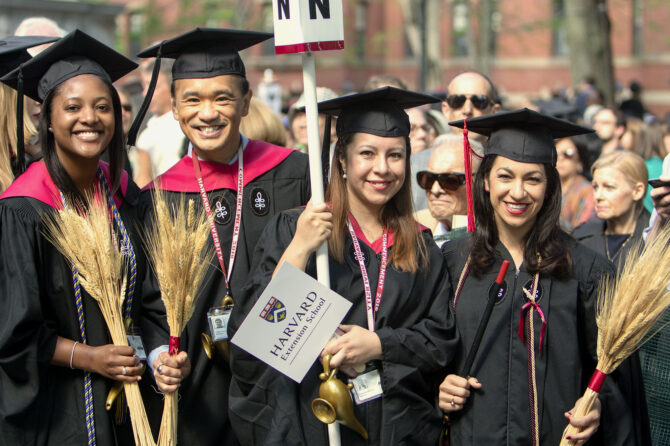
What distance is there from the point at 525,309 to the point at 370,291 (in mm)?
673

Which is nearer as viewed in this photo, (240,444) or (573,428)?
(573,428)

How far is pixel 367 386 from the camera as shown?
3.56 meters

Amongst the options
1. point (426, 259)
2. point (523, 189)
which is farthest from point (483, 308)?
point (523, 189)

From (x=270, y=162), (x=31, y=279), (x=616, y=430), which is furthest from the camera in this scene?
(x=270, y=162)

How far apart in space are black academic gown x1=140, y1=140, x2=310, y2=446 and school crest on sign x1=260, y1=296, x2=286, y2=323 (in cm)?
53

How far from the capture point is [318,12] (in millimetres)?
3504

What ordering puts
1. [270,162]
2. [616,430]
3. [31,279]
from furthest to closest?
[270,162] < [616,430] < [31,279]

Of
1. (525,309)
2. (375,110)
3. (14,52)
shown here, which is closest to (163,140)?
(14,52)

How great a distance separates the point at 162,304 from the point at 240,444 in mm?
723

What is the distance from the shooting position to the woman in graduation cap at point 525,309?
362 centimetres

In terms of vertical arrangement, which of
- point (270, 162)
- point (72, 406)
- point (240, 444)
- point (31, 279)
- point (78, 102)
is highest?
point (78, 102)

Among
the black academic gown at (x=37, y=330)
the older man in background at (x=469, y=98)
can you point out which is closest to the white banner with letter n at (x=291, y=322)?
the black academic gown at (x=37, y=330)

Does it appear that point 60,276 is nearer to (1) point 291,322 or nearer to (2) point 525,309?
(1) point 291,322

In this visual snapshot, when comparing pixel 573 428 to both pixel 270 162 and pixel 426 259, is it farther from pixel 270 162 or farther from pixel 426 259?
pixel 270 162
